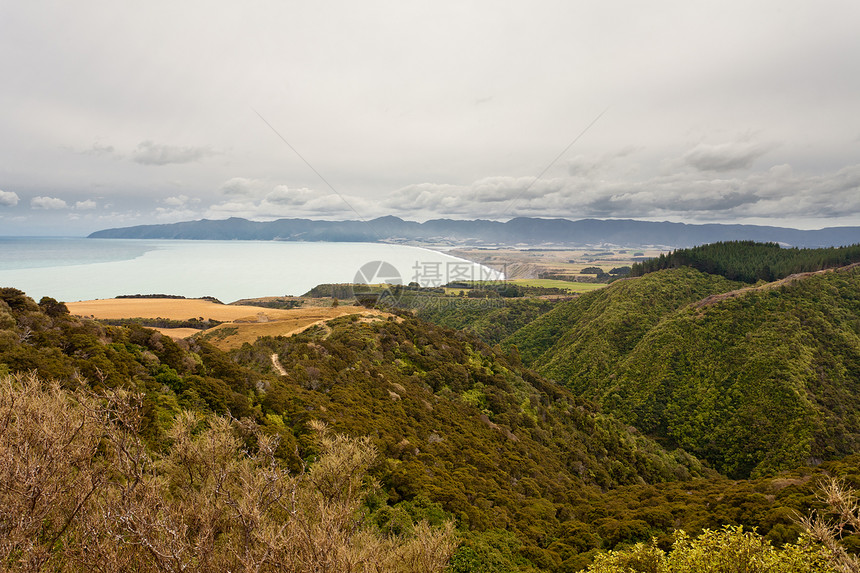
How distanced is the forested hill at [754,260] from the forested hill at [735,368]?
11.1 metres

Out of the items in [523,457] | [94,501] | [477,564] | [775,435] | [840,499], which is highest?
[840,499]

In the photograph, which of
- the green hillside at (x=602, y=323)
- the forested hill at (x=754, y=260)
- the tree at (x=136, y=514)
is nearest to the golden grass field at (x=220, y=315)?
the tree at (x=136, y=514)

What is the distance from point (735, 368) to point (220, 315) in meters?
97.9

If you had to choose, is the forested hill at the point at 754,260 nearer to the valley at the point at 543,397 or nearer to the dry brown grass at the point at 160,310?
the valley at the point at 543,397

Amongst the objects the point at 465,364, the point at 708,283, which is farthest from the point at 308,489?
the point at 708,283

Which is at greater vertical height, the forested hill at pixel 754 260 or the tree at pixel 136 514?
the forested hill at pixel 754 260

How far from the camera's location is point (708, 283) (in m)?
107

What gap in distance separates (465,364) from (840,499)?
153 ft

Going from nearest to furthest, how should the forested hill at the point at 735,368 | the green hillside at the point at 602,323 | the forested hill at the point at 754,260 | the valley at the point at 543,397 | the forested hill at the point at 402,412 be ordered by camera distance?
1. the forested hill at the point at 402,412
2. the valley at the point at 543,397
3. the forested hill at the point at 735,368
4. the green hillside at the point at 602,323
5. the forested hill at the point at 754,260

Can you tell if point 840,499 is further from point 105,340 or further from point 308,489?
point 105,340

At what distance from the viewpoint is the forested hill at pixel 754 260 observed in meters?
103

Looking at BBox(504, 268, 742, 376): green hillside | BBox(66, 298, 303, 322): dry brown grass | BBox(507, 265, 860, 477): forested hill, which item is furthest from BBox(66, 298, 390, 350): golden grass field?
BBox(507, 265, 860, 477): forested hill

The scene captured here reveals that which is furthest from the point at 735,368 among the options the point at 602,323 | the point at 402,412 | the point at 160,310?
the point at 160,310

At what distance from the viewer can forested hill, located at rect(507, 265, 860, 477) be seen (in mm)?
53281
